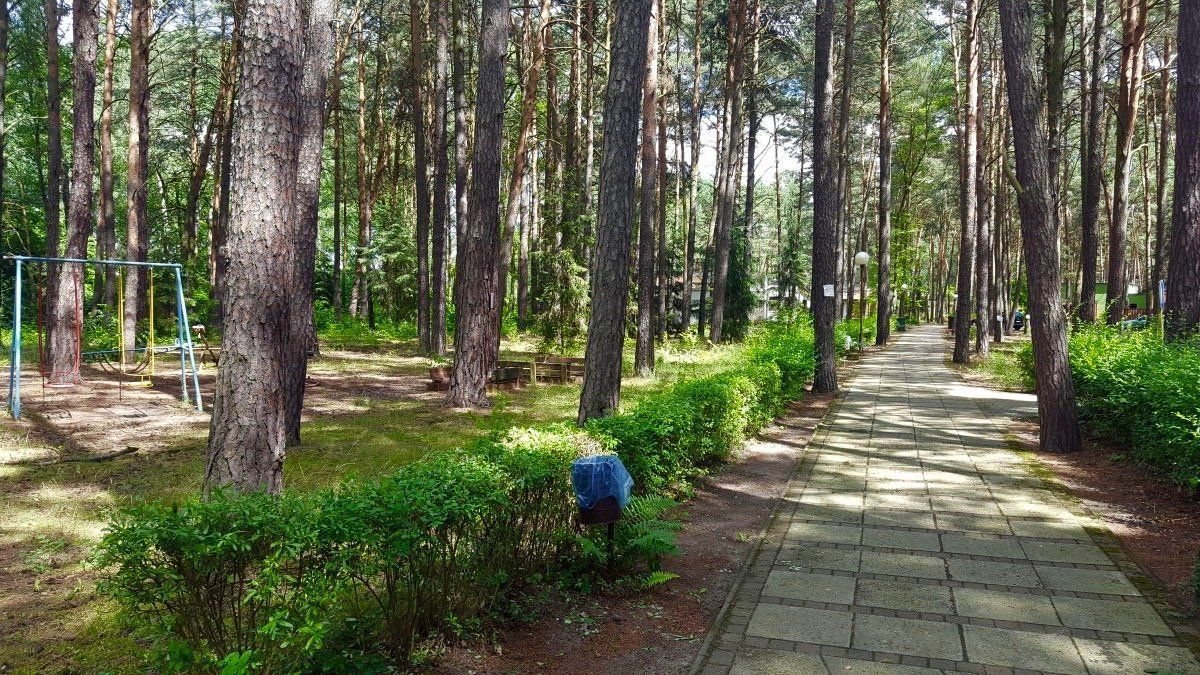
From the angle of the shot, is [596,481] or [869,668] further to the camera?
[596,481]

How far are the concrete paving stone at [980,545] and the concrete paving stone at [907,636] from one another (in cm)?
155

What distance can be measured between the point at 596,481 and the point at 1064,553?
3710mm

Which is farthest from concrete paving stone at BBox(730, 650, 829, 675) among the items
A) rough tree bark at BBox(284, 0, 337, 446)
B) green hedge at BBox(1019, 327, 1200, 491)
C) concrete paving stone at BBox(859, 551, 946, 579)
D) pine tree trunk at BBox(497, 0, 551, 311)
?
pine tree trunk at BBox(497, 0, 551, 311)

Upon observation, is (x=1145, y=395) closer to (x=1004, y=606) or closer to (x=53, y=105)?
(x=1004, y=606)

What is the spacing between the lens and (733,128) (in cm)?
2094

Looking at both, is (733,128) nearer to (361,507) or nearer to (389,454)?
(389,454)

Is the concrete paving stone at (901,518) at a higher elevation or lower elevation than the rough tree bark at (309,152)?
lower

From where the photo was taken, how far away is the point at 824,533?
6.04 metres

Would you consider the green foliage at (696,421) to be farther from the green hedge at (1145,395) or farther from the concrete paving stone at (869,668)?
the green hedge at (1145,395)

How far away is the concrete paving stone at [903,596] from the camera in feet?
14.6

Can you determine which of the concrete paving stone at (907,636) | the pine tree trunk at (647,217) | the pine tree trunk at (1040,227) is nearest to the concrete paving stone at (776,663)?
the concrete paving stone at (907,636)

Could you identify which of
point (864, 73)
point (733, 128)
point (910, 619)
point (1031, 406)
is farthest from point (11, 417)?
point (864, 73)

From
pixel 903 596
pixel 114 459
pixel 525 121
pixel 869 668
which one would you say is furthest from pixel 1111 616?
pixel 525 121

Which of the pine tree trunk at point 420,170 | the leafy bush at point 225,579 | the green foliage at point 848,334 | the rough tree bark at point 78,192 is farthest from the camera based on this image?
the green foliage at point 848,334
